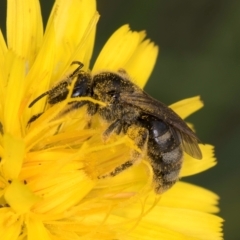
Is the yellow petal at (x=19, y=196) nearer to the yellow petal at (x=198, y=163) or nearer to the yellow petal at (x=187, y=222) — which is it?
the yellow petal at (x=187, y=222)

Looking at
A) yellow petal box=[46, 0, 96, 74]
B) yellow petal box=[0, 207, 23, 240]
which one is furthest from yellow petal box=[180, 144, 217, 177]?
yellow petal box=[0, 207, 23, 240]

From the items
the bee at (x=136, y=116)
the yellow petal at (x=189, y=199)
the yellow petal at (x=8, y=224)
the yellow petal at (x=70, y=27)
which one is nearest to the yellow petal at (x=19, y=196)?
the yellow petal at (x=8, y=224)

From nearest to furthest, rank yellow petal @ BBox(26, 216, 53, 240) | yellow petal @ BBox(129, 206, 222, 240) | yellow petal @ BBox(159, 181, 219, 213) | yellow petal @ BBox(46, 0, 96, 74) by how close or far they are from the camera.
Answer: yellow petal @ BBox(26, 216, 53, 240)
yellow petal @ BBox(46, 0, 96, 74)
yellow petal @ BBox(129, 206, 222, 240)
yellow petal @ BBox(159, 181, 219, 213)

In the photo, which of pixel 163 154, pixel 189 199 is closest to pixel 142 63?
pixel 189 199

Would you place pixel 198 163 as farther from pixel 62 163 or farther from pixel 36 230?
pixel 36 230

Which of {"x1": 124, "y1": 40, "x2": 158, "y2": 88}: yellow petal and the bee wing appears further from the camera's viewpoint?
{"x1": 124, "y1": 40, "x2": 158, "y2": 88}: yellow petal

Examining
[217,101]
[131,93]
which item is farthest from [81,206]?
[217,101]

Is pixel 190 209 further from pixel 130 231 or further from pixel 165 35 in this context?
pixel 165 35

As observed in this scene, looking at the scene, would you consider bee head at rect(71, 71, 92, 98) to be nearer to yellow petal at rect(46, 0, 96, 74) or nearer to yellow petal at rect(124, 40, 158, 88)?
yellow petal at rect(46, 0, 96, 74)
